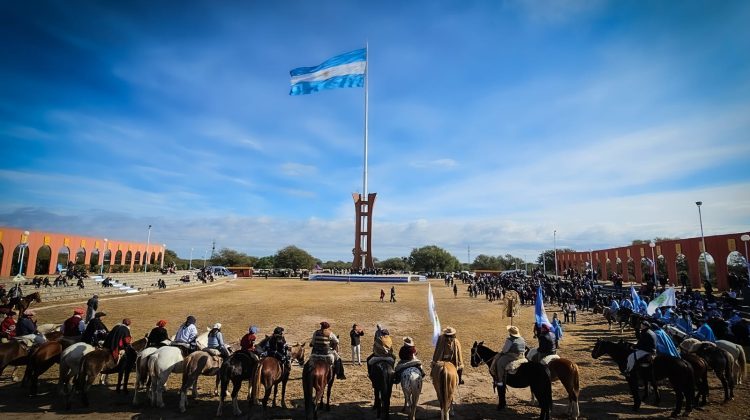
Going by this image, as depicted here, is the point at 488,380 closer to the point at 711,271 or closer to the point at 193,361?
the point at 193,361

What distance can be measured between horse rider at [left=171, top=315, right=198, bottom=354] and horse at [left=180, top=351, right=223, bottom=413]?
920 millimetres

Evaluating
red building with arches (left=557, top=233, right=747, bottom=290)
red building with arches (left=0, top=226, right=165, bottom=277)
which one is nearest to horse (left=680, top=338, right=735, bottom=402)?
red building with arches (left=557, top=233, right=747, bottom=290)

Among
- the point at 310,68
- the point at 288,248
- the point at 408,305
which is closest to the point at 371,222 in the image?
the point at 310,68

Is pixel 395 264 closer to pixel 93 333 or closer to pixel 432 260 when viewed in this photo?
pixel 432 260

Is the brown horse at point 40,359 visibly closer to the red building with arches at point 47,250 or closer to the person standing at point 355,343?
the person standing at point 355,343

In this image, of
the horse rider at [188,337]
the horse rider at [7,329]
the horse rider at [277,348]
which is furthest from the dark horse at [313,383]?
the horse rider at [7,329]

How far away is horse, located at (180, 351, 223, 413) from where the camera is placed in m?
8.46

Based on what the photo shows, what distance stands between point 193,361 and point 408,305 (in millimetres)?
22351

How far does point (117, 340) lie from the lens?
9469 mm

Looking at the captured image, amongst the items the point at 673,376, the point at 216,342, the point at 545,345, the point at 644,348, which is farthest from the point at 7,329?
the point at 673,376

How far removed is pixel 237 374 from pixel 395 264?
12113cm

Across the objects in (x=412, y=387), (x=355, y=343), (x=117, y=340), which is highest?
(x=117, y=340)

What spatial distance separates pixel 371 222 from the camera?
6562 centimetres

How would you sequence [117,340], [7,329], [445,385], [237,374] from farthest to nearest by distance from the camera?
1. [7,329]
2. [117,340]
3. [237,374]
4. [445,385]
